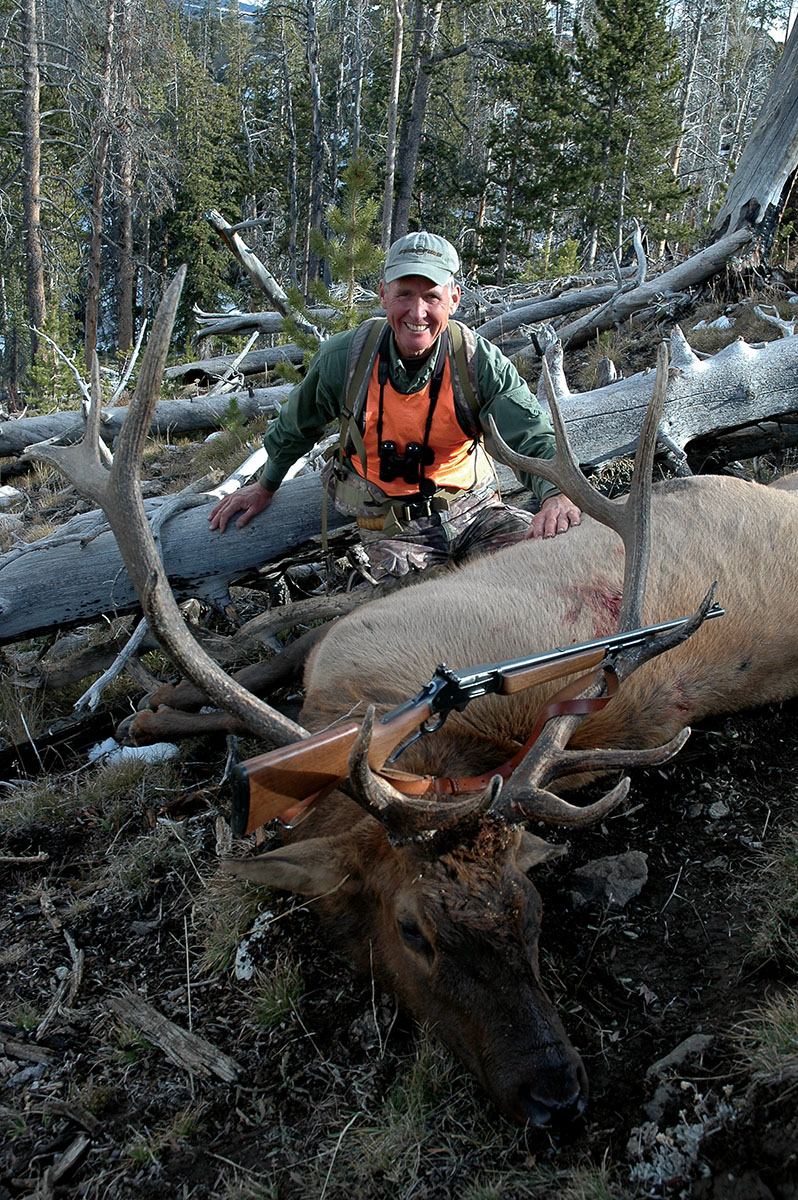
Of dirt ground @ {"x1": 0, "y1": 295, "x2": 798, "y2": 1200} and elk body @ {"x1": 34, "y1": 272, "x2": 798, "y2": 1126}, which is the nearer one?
dirt ground @ {"x1": 0, "y1": 295, "x2": 798, "y2": 1200}

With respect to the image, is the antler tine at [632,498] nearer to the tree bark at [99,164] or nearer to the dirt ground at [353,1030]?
the dirt ground at [353,1030]

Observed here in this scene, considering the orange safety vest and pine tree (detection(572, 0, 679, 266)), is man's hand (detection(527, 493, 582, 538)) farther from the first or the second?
pine tree (detection(572, 0, 679, 266))

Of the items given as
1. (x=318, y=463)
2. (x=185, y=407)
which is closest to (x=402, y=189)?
(x=185, y=407)

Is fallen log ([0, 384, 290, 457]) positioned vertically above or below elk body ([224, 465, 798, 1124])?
below

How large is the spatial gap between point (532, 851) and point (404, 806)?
21.1 inches

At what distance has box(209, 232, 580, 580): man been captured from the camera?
425 centimetres

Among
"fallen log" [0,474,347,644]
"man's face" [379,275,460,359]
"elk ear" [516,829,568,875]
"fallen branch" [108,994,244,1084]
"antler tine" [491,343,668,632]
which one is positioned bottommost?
"fallen branch" [108,994,244,1084]

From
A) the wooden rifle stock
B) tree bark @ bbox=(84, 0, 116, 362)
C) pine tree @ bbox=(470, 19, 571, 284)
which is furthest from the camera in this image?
pine tree @ bbox=(470, 19, 571, 284)

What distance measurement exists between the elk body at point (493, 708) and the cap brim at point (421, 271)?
131 centimetres

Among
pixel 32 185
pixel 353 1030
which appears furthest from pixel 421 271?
pixel 32 185

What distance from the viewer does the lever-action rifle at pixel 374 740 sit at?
253cm

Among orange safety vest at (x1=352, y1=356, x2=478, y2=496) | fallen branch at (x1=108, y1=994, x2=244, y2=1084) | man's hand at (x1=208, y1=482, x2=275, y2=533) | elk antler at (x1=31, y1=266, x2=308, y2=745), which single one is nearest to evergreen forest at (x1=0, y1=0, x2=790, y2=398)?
man's hand at (x1=208, y1=482, x2=275, y2=533)

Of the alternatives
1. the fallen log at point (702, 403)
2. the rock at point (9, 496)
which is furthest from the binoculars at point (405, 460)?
the rock at point (9, 496)

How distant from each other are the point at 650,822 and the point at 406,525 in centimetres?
205
